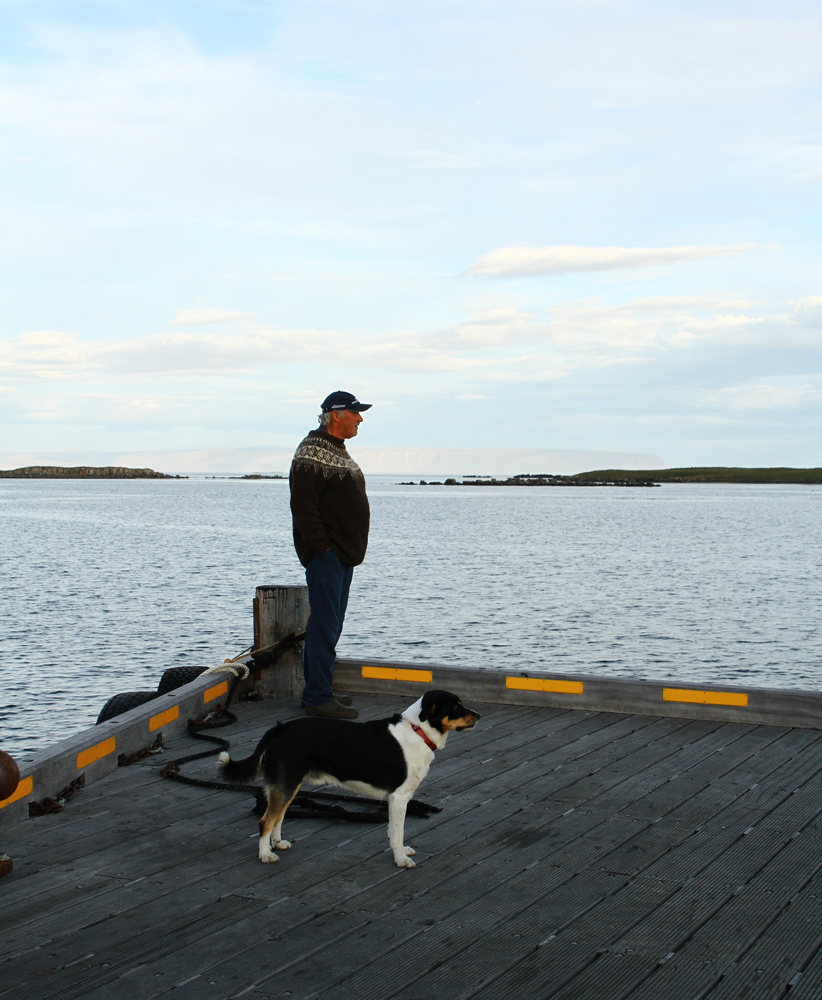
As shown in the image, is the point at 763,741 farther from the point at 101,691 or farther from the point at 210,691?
the point at 101,691

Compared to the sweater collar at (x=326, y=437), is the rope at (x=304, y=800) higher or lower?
lower

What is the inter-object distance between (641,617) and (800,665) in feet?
21.3

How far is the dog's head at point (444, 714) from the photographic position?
420 centimetres

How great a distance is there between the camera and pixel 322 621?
6633mm

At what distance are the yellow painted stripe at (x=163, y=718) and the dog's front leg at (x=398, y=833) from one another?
240 cm

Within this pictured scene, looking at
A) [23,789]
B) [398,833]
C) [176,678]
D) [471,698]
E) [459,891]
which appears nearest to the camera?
[459,891]

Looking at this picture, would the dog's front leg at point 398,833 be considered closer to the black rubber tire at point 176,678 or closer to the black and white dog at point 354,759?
the black and white dog at point 354,759

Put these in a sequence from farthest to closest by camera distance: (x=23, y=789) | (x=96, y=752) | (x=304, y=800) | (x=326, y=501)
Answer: (x=326, y=501) → (x=96, y=752) → (x=304, y=800) → (x=23, y=789)

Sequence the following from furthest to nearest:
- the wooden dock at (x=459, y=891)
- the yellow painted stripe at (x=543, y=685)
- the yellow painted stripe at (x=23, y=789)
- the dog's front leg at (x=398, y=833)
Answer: the yellow painted stripe at (x=543, y=685) → the yellow painted stripe at (x=23, y=789) → the dog's front leg at (x=398, y=833) → the wooden dock at (x=459, y=891)

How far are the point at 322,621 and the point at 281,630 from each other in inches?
37.5

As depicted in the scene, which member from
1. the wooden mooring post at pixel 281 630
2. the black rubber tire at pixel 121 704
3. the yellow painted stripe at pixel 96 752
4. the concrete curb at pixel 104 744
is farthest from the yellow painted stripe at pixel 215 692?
the yellow painted stripe at pixel 96 752

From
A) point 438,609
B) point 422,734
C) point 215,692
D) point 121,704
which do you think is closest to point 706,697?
point 422,734

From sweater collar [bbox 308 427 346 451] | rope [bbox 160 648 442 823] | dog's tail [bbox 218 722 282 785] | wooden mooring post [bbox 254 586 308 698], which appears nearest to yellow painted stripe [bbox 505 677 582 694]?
wooden mooring post [bbox 254 586 308 698]

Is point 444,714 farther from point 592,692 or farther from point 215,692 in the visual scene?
point 215,692
